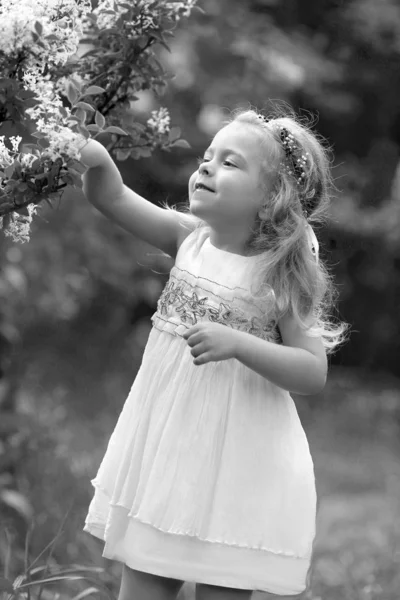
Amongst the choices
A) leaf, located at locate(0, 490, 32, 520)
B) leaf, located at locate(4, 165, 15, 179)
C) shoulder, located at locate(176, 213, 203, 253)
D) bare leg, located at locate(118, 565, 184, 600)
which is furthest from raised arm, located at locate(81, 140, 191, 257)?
leaf, located at locate(0, 490, 32, 520)

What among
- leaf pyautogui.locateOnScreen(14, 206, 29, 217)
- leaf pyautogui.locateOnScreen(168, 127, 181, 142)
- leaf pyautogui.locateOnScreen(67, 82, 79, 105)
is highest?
leaf pyautogui.locateOnScreen(67, 82, 79, 105)

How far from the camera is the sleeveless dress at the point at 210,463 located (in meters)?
2.30

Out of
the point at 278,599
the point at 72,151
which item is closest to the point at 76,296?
the point at 278,599

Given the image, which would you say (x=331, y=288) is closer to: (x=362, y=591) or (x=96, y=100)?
(x=96, y=100)

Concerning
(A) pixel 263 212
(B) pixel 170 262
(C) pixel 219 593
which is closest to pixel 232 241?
(A) pixel 263 212

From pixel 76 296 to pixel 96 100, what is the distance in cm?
255

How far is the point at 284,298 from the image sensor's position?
7.72 feet

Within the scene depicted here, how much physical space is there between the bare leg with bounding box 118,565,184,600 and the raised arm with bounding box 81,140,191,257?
0.81m

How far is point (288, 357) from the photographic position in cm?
227

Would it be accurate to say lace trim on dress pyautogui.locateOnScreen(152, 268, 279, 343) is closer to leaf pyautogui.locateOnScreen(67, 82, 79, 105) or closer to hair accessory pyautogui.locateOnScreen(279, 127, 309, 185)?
hair accessory pyautogui.locateOnScreen(279, 127, 309, 185)

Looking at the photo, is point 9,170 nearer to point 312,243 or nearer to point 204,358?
point 204,358

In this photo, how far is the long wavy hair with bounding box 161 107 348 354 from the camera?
2.37 metres

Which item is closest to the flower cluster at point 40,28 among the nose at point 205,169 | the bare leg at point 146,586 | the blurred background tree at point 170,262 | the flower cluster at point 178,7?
the flower cluster at point 178,7

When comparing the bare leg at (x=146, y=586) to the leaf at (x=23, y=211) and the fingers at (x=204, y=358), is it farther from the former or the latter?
the leaf at (x=23, y=211)
